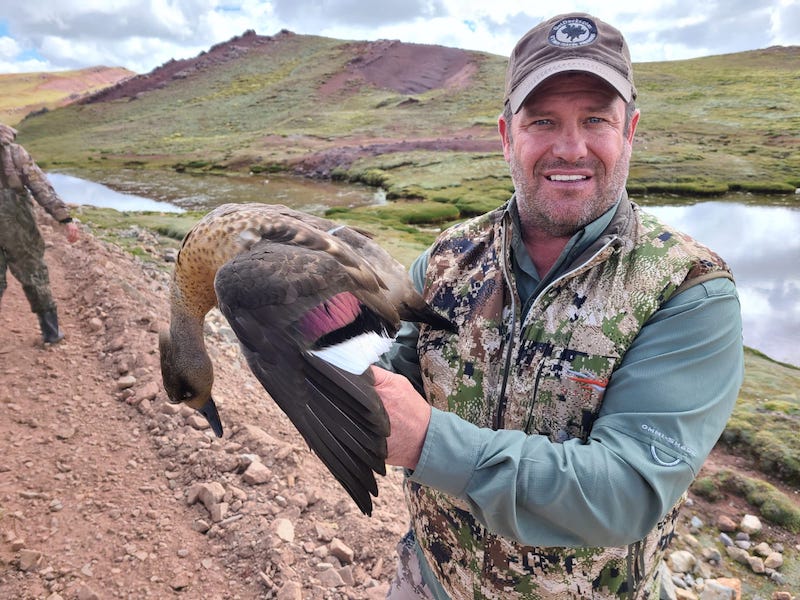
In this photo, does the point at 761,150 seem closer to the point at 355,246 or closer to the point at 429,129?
the point at 429,129

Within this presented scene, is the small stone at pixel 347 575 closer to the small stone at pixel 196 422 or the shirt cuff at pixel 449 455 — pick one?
the small stone at pixel 196 422

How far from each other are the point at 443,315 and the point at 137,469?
3777 millimetres

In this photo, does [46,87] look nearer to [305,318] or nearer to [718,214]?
[718,214]

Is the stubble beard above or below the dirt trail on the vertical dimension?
above

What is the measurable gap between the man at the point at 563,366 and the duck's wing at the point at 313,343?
0.12m

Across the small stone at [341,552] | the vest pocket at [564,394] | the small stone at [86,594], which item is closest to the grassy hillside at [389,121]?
the small stone at [341,552]

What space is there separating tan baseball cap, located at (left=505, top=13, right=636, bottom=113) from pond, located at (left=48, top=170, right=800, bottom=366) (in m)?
10.9

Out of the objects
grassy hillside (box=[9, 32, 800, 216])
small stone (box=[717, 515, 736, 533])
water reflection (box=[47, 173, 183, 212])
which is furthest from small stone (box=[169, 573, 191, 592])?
water reflection (box=[47, 173, 183, 212])

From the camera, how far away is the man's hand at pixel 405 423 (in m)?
1.77

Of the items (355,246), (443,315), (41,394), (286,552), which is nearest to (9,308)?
(41,394)

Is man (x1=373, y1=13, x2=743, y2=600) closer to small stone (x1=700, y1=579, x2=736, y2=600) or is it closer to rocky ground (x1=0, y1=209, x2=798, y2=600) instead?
rocky ground (x1=0, y1=209, x2=798, y2=600)

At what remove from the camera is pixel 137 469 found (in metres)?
4.82

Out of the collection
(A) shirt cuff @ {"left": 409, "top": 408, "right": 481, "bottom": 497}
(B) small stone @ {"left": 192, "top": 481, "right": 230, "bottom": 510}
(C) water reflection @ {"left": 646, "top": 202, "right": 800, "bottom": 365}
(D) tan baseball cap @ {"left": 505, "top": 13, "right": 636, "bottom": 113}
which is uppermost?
(D) tan baseball cap @ {"left": 505, "top": 13, "right": 636, "bottom": 113}

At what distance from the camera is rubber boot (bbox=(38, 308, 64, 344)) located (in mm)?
6770
